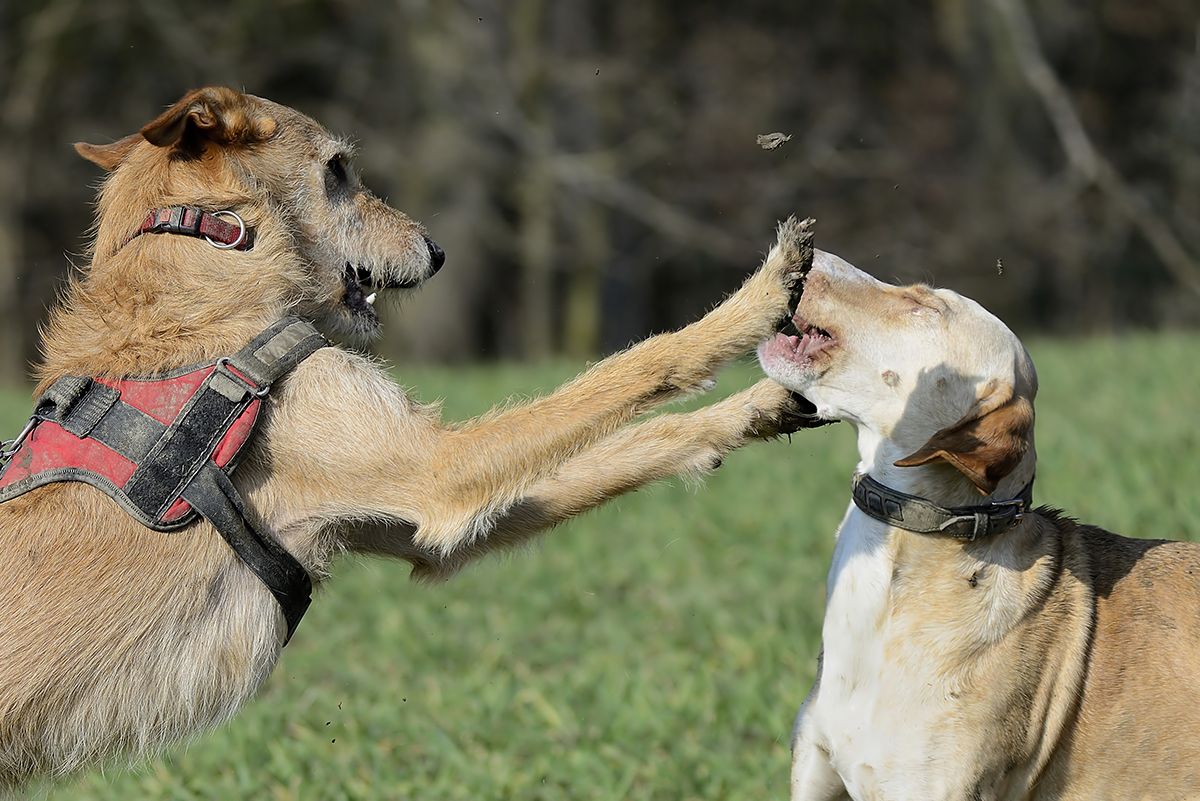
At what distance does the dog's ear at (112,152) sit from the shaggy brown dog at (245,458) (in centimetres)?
4

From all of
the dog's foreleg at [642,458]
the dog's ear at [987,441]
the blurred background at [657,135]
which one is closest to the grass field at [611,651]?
the dog's foreleg at [642,458]

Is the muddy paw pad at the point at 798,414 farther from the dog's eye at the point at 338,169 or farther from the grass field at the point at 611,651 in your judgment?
the dog's eye at the point at 338,169

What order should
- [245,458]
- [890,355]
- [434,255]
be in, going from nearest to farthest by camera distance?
[245,458]
[890,355]
[434,255]

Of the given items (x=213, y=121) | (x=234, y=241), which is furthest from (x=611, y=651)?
(x=213, y=121)

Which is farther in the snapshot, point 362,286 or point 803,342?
point 362,286

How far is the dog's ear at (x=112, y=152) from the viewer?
15.3 feet

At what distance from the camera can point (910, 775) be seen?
12.0 ft

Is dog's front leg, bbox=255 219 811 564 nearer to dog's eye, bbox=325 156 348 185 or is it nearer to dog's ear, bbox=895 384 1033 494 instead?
dog's ear, bbox=895 384 1033 494

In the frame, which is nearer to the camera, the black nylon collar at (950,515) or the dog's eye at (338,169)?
the black nylon collar at (950,515)

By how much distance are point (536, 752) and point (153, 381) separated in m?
2.61

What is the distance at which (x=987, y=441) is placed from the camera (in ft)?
12.0

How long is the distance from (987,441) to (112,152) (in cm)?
338

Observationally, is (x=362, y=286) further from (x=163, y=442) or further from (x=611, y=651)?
(x=611, y=651)

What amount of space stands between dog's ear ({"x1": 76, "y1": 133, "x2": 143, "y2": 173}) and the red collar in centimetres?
57
